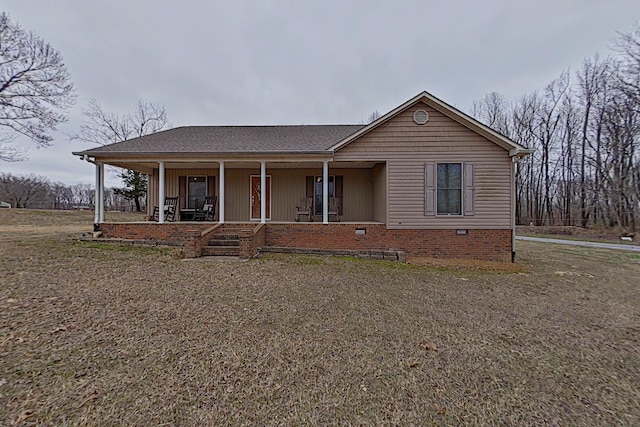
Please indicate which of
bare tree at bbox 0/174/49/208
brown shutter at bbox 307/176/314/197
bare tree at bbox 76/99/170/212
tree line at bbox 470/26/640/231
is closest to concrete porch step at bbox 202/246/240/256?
brown shutter at bbox 307/176/314/197

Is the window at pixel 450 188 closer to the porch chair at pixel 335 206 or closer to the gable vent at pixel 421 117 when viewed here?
the gable vent at pixel 421 117

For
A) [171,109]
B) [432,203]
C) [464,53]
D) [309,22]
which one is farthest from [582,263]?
[171,109]

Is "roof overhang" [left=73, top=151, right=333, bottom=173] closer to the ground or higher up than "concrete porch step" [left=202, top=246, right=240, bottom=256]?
higher up

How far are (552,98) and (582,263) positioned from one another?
25619 millimetres

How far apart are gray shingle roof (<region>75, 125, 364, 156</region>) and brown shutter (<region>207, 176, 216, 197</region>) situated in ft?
5.01

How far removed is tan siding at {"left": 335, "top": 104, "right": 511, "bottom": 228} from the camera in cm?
990

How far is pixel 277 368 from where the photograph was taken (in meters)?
3.09

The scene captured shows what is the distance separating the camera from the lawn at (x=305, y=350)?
248 centimetres

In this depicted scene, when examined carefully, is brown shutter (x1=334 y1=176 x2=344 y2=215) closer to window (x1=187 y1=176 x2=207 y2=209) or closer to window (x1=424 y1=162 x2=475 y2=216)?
window (x1=424 y1=162 x2=475 y2=216)

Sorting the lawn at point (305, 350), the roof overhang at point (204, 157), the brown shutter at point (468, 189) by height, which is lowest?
the lawn at point (305, 350)

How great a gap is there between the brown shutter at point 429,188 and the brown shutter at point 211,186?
308 inches

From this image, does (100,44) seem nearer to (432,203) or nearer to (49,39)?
(49,39)

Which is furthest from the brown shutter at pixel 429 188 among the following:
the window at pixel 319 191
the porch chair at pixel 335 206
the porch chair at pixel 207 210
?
the porch chair at pixel 207 210

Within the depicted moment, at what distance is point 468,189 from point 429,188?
117 cm
